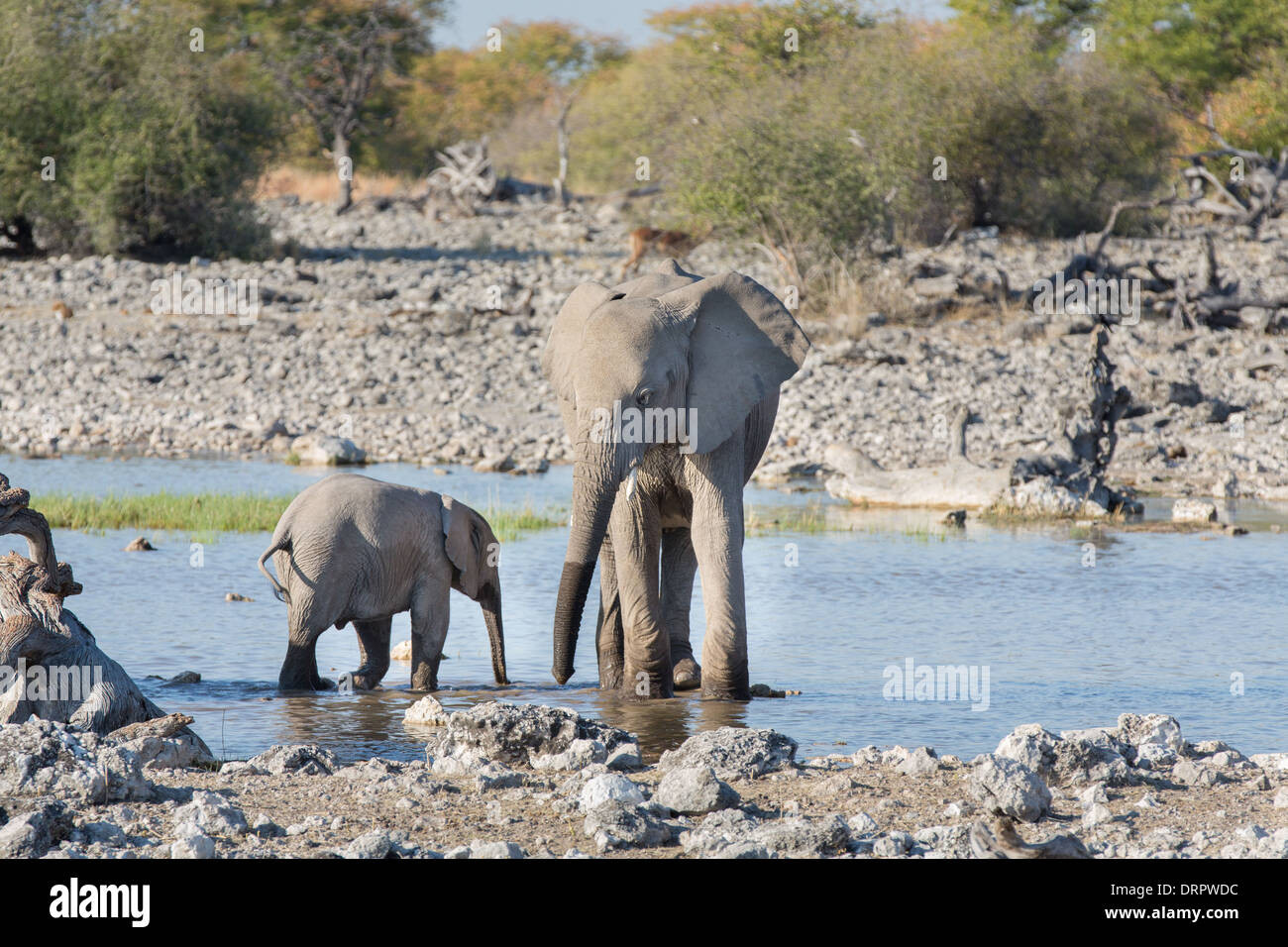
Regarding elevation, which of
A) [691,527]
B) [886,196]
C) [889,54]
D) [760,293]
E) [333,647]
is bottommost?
[333,647]

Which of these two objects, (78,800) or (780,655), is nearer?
(78,800)

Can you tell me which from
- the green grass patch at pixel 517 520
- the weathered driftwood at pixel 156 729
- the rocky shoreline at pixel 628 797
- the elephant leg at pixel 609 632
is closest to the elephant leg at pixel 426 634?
the elephant leg at pixel 609 632

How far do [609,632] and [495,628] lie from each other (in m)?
0.54

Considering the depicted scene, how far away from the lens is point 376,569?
748cm

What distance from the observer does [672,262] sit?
25.3 feet

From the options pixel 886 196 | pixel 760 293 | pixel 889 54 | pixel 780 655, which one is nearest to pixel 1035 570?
pixel 780 655

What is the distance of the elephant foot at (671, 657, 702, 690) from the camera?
25.9ft

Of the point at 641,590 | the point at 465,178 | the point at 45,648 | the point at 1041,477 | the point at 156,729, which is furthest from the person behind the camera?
the point at 465,178

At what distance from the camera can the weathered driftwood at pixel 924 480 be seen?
45.5ft

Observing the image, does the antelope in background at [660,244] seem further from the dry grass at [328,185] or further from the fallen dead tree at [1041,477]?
the dry grass at [328,185]

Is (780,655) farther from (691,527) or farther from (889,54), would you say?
(889,54)

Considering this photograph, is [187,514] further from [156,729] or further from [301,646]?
[156,729]

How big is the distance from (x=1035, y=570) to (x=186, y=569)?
5539 mm

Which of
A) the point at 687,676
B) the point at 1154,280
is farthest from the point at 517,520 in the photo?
the point at 1154,280
